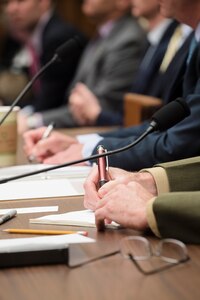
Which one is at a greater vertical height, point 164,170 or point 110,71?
point 110,71

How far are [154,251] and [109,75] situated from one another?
2.24 m

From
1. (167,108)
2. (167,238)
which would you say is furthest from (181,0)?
(167,238)

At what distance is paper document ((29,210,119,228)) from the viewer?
1178mm

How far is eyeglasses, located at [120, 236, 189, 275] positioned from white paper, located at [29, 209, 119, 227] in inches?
4.2

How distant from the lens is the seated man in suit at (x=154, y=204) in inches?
42.4

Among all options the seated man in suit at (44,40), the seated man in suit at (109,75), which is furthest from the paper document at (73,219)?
the seated man in suit at (44,40)

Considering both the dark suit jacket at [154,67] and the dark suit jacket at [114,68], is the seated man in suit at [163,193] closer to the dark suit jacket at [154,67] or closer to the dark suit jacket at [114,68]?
the dark suit jacket at [154,67]

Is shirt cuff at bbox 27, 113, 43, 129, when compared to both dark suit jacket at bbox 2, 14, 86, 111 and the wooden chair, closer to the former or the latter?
the wooden chair

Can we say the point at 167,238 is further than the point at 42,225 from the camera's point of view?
No

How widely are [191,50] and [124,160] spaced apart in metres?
0.34

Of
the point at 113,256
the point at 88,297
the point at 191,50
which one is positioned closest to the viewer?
the point at 88,297

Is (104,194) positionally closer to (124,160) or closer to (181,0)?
(124,160)

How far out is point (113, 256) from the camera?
3.37ft

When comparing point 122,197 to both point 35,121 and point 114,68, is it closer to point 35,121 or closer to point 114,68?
point 35,121
